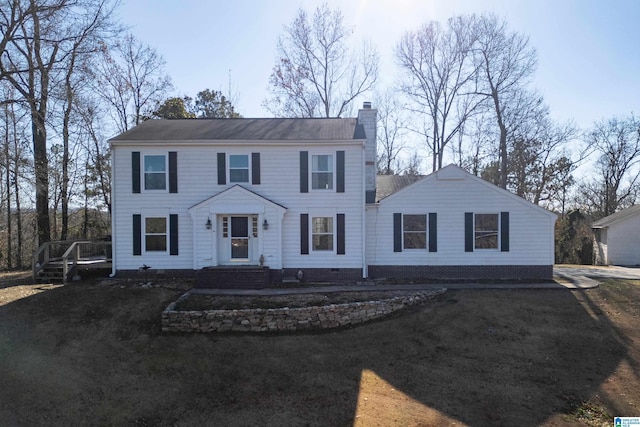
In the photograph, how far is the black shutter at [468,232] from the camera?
13836mm

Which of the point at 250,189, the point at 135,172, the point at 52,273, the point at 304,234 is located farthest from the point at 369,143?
the point at 52,273

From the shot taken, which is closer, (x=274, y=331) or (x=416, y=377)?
(x=416, y=377)

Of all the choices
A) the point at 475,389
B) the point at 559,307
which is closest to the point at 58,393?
the point at 475,389

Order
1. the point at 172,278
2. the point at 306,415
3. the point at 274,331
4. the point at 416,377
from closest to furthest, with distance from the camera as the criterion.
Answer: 1. the point at 306,415
2. the point at 416,377
3. the point at 274,331
4. the point at 172,278

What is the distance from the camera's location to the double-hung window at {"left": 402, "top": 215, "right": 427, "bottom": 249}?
14.0 meters

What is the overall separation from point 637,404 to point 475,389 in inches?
117

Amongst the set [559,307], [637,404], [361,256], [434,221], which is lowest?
[637,404]

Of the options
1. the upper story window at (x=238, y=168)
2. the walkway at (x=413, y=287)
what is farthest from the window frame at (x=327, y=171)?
the walkway at (x=413, y=287)

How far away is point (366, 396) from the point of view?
6.99 meters

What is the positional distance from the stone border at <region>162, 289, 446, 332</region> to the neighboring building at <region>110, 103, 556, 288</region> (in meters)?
2.99

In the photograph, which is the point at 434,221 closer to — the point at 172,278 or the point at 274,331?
the point at 274,331

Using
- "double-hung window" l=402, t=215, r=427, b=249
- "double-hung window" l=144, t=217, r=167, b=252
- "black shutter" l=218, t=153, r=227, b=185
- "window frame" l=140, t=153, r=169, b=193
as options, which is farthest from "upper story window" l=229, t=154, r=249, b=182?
"double-hung window" l=402, t=215, r=427, b=249

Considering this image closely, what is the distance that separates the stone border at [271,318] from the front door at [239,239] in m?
3.28

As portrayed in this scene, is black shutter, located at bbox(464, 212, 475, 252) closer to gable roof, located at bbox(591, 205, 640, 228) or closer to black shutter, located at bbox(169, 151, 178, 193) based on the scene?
black shutter, located at bbox(169, 151, 178, 193)
